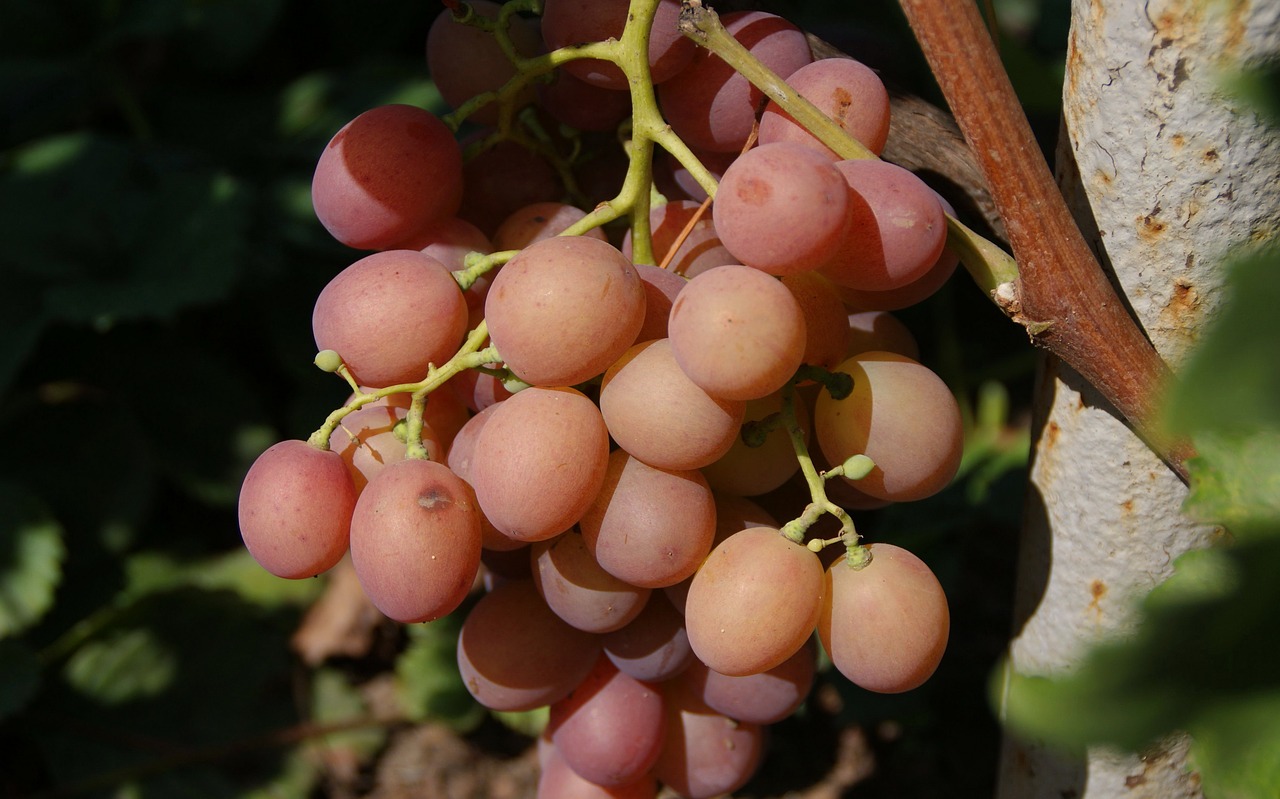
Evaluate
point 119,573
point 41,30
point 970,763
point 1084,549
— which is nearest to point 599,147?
point 1084,549

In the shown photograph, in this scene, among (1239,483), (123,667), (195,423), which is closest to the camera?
(1239,483)

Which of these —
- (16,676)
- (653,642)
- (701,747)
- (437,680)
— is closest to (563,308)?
(653,642)

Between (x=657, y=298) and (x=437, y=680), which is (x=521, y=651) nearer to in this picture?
(x=657, y=298)

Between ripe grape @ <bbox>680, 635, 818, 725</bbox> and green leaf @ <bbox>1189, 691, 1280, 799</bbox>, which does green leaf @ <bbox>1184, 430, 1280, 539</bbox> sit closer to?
green leaf @ <bbox>1189, 691, 1280, 799</bbox>

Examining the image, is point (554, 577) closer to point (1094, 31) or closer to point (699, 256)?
point (699, 256)

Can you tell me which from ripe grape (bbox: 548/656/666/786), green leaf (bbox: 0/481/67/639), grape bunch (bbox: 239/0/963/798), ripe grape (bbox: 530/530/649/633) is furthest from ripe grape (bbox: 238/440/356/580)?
green leaf (bbox: 0/481/67/639)

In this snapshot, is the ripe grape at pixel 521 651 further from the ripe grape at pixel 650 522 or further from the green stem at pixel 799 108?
the green stem at pixel 799 108

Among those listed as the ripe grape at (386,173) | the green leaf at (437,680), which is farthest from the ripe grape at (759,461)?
the green leaf at (437,680)
